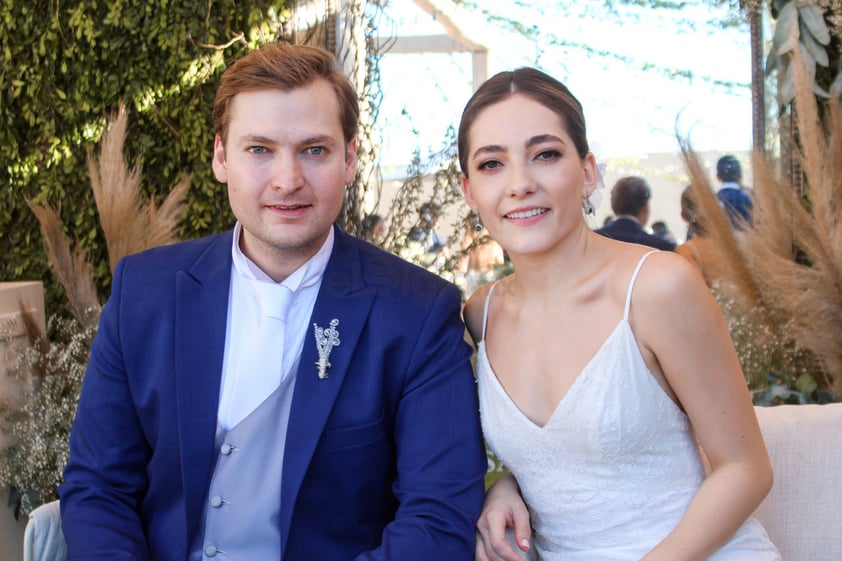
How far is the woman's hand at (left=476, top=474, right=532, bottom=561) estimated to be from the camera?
1697mm

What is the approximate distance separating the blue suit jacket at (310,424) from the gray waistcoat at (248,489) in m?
0.03

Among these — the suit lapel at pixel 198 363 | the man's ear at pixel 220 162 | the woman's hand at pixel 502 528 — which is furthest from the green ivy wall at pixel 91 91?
the woman's hand at pixel 502 528

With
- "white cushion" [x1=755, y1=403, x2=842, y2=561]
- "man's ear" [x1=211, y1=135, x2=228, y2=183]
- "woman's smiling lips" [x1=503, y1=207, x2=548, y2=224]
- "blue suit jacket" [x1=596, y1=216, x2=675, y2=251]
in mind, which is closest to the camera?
"woman's smiling lips" [x1=503, y1=207, x2=548, y2=224]

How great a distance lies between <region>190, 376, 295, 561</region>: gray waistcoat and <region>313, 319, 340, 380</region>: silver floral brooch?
9 centimetres

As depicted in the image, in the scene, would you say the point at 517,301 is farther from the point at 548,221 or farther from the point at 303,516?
the point at 303,516

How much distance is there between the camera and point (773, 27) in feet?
11.7

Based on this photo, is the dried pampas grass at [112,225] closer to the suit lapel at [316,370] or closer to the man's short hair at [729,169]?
the suit lapel at [316,370]

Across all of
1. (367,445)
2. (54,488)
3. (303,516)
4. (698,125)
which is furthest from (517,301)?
(698,125)

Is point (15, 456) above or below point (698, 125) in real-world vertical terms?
below

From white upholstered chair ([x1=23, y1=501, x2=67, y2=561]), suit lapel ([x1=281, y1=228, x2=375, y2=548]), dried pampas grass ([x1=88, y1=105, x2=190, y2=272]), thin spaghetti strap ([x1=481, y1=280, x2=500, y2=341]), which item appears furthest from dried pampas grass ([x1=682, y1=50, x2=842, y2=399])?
white upholstered chair ([x1=23, y1=501, x2=67, y2=561])

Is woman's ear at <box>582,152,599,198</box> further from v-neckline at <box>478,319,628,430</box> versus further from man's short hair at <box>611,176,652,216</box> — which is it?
man's short hair at <box>611,176,652,216</box>

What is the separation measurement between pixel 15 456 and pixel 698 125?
2772 mm

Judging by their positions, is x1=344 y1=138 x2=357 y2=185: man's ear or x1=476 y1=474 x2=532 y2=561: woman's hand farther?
x1=344 y1=138 x2=357 y2=185: man's ear

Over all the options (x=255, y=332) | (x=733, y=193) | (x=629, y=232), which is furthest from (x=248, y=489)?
(x=629, y=232)
